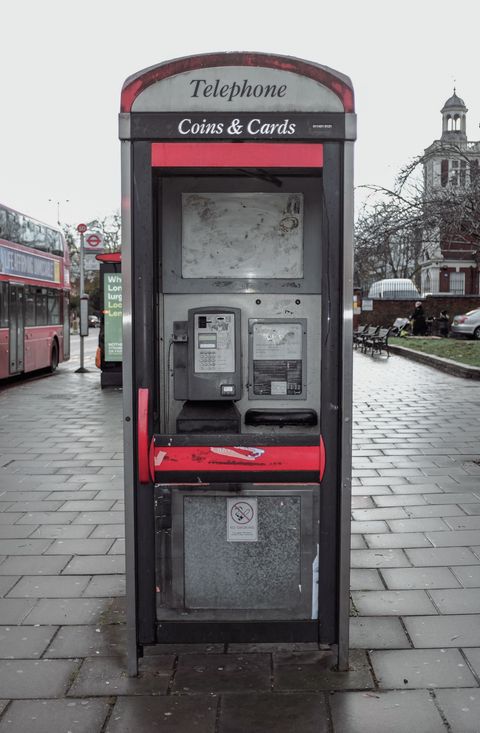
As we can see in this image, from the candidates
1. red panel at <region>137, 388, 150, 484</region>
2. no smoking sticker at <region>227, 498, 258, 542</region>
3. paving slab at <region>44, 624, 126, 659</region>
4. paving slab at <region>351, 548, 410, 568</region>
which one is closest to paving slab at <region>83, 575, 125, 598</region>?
paving slab at <region>44, 624, 126, 659</region>

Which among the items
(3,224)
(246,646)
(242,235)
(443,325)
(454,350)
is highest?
(3,224)

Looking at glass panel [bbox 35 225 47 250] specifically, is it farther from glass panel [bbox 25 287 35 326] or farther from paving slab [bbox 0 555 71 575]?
paving slab [bbox 0 555 71 575]

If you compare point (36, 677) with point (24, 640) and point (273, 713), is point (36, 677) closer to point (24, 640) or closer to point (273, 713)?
point (24, 640)

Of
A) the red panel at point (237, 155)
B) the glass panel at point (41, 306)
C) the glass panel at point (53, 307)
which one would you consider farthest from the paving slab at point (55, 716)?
the glass panel at point (53, 307)

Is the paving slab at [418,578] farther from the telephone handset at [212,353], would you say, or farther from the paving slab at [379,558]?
the telephone handset at [212,353]

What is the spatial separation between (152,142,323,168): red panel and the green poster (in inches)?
480

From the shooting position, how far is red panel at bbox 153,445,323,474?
11.8 feet

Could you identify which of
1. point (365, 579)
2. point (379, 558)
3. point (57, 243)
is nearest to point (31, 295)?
point (57, 243)

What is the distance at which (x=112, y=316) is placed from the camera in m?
15.6

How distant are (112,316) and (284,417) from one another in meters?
11.9

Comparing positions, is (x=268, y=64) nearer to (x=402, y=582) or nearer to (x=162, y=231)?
(x=162, y=231)

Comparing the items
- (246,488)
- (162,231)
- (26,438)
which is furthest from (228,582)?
(26,438)

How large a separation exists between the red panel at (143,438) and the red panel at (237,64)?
1250mm

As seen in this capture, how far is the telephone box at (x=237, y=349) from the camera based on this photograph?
3.49m
